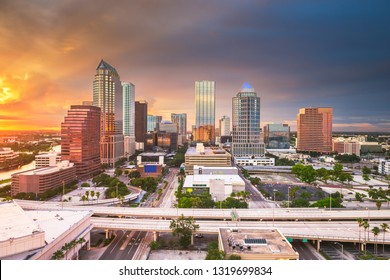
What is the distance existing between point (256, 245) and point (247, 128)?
837 inches

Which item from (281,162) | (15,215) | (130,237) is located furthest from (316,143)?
(15,215)

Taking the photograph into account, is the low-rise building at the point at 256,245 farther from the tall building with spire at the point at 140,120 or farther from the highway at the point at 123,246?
the tall building with spire at the point at 140,120

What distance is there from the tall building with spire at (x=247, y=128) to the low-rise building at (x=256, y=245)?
2024cm

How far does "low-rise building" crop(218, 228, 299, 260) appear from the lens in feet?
15.0

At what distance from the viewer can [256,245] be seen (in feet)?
16.2

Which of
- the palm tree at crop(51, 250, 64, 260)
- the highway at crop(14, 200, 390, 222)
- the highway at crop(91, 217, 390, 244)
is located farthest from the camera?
the highway at crop(14, 200, 390, 222)

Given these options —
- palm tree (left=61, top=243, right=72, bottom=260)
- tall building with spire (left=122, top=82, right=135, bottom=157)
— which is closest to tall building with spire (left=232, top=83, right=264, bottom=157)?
tall building with spire (left=122, top=82, right=135, bottom=157)

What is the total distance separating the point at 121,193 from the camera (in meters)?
12.3

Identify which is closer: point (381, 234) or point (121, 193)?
point (381, 234)

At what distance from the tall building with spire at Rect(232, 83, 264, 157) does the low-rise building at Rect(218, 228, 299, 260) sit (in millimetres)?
20242

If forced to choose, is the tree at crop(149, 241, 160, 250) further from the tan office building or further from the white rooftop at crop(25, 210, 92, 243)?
the tan office building
